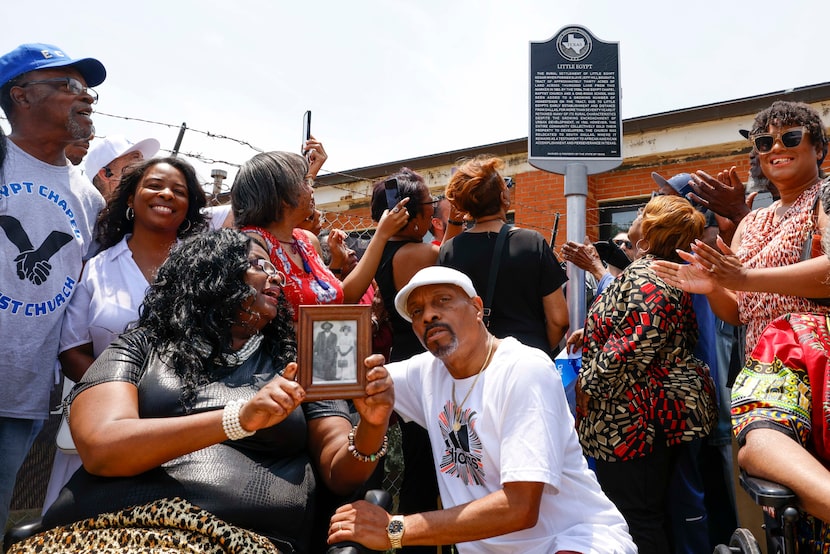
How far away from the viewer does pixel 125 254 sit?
319 centimetres

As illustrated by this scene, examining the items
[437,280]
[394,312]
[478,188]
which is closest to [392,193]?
[478,188]

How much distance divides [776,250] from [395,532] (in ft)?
7.10

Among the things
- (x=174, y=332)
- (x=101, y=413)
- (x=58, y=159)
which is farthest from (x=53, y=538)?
(x=58, y=159)

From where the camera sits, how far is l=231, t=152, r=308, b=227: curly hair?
3254 millimetres

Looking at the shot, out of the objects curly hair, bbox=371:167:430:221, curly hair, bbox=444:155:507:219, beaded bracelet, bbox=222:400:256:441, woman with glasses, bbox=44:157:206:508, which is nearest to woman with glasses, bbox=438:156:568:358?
curly hair, bbox=444:155:507:219

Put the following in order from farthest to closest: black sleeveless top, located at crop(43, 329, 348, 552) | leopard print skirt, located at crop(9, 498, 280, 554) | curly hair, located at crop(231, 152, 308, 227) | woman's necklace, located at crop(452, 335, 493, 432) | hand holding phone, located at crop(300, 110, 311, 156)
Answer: hand holding phone, located at crop(300, 110, 311, 156)
curly hair, located at crop(231, 152, 308, 227)
woman's necklace, located at crop(452, 335, 493, 432)
black sleeveless top, located at crop(43, 329, 348, 552)
leopard print skirt, located at crop(9, 498, 280, 554)

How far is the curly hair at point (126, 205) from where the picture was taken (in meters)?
3.31

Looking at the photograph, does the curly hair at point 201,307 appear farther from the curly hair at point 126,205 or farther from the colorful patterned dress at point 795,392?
the colorful patterned dress at point 795,392

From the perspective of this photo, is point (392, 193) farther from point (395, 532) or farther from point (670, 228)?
point (395, 532)

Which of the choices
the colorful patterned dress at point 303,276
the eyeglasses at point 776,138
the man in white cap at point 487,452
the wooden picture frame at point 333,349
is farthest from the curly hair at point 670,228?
the wooden picture frame at point 333,349

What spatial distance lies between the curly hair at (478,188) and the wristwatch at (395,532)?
6.66ft

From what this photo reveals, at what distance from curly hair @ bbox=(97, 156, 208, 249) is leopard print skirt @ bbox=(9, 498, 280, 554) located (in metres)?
1.62

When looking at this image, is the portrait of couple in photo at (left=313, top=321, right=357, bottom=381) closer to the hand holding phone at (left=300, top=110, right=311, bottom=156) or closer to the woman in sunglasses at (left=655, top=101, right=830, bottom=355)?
the woman in sunglasses at (left=655, top=101, right=830, bottom=355)

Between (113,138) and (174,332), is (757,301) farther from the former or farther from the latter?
(113,138)
